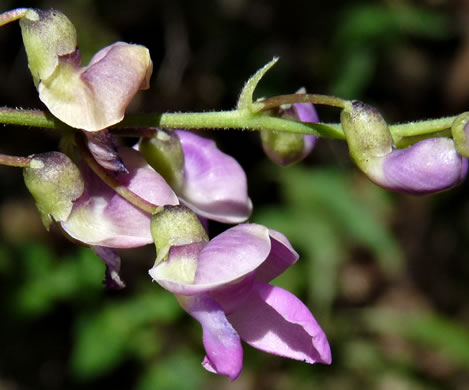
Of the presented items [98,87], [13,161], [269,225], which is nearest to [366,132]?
[98,87]

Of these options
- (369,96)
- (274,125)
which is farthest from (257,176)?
(274,125)

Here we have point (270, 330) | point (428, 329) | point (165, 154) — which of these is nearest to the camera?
point (270, 330)

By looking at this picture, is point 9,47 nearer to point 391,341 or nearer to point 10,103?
point 10,103

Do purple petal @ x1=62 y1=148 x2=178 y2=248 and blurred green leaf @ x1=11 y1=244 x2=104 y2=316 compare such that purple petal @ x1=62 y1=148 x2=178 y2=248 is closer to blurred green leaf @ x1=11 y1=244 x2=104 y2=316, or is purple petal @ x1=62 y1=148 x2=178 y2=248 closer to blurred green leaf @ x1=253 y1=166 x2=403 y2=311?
blurred green leaf @ x1=11 y1=244 x2=104 y2=316

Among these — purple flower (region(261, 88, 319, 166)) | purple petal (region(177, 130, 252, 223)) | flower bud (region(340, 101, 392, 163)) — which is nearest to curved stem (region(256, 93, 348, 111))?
flower bud (region(340, 101, 392, 163))

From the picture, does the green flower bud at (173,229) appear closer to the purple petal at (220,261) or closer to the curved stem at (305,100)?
the purple petal at (220,261)

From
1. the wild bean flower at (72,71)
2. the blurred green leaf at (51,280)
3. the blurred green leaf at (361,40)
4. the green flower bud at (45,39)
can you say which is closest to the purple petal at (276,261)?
the wild bean flower at (72,71)

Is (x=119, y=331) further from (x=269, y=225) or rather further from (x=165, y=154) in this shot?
(x=165, y=154)
